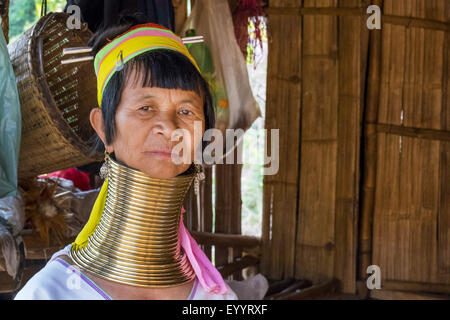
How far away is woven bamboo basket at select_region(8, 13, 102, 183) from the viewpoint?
2.41m

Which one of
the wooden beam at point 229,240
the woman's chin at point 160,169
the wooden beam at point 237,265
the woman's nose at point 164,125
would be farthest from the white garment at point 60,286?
the wooden beam at point 229,240

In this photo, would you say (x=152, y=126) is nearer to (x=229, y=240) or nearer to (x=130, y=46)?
(x=130, y=46)

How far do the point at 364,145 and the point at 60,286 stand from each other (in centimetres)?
305

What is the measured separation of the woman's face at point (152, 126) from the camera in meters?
1.53

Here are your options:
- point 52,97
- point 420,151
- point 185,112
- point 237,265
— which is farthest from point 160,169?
point 420,151

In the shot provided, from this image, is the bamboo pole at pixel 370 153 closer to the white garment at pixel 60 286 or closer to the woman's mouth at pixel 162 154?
the woman's mouth at pixel 162 154

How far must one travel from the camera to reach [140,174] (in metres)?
1.52

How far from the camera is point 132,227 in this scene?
5.09ft

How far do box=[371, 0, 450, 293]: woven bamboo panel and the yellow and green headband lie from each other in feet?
9.05

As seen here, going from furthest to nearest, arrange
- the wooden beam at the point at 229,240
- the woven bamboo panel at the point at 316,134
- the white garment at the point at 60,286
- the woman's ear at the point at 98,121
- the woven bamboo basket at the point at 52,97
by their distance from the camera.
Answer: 1. the wooden beam at the point at 229,240
2. the woven bamboo panel at the point at 316,134
3. the woven bamboo basket at the point at 52,97
4. the woman's ear at the point at 98,121
5. the white garment at the point at 60,286

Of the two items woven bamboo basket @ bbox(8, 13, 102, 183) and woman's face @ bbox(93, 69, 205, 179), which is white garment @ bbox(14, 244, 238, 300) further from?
woven bamboo basket @ bbox(8, 13, 102, 183)

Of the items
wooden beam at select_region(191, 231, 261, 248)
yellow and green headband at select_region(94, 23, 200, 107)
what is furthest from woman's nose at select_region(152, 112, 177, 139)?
wooden beam at select_region(191, 231, 261, 248)

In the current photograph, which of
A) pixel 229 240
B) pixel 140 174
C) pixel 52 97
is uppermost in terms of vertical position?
pixel 52 97
